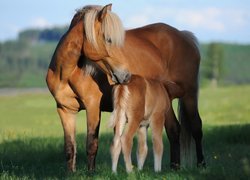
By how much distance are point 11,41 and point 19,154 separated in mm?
144008

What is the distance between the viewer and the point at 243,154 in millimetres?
11188

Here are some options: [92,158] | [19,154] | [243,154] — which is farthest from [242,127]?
[92,158]

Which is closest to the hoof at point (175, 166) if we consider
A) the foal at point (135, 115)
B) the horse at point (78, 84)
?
the foal at point (135, 115)

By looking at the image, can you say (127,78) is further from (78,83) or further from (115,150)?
(78,83)

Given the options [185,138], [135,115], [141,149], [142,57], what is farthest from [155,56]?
[135,115]

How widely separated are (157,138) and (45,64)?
121487mm

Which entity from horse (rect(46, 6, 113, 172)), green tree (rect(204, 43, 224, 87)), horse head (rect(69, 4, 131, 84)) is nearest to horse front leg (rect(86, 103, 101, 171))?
horse (rect(46, 6, 113, 172))

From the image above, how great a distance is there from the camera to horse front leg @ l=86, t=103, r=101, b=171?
29.7 feet

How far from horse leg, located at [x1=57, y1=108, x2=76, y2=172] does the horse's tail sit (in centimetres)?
208

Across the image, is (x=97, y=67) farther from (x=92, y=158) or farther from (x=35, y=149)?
(x=35, y=149)

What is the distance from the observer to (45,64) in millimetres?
128375

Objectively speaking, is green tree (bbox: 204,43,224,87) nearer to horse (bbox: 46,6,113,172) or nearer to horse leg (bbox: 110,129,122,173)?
horse (bbox: 46,6,113,172)

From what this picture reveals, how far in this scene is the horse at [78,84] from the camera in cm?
899

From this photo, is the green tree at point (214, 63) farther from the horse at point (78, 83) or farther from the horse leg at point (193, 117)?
the horse at point (78, 83)
